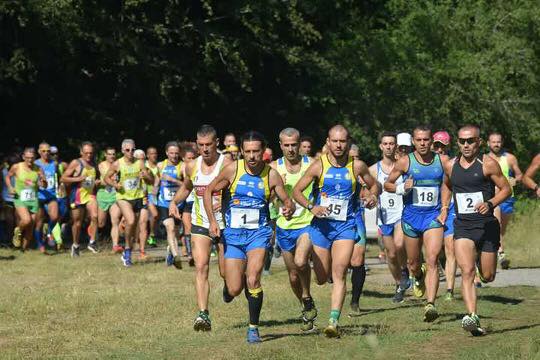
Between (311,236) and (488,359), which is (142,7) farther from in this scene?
(488,359)

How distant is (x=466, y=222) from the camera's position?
12.2 meters

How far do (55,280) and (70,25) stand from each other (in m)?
9.16

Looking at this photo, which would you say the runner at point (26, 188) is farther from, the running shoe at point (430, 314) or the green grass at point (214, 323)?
the running shoe at point (430, 314)

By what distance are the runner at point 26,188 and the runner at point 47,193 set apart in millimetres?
310

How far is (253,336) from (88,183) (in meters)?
11.7

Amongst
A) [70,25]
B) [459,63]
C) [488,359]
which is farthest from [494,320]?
[459,63]

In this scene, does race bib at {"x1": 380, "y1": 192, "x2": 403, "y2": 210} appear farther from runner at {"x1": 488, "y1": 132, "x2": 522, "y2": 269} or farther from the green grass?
runner at {"x1": 488, "y1": 132, "x2": 522, "y2": 269}

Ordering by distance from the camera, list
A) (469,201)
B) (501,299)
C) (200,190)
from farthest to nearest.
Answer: (501,299), (200,190), (469,201)

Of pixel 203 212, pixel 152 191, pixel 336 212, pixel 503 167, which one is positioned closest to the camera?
pixel 336 212

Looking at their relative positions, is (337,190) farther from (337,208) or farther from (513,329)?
(513,329)

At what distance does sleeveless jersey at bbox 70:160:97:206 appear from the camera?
22.6m

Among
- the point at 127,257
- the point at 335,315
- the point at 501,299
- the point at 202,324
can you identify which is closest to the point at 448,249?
the point at 501,299

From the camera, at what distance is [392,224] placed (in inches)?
619

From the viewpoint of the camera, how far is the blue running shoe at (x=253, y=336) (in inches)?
447
